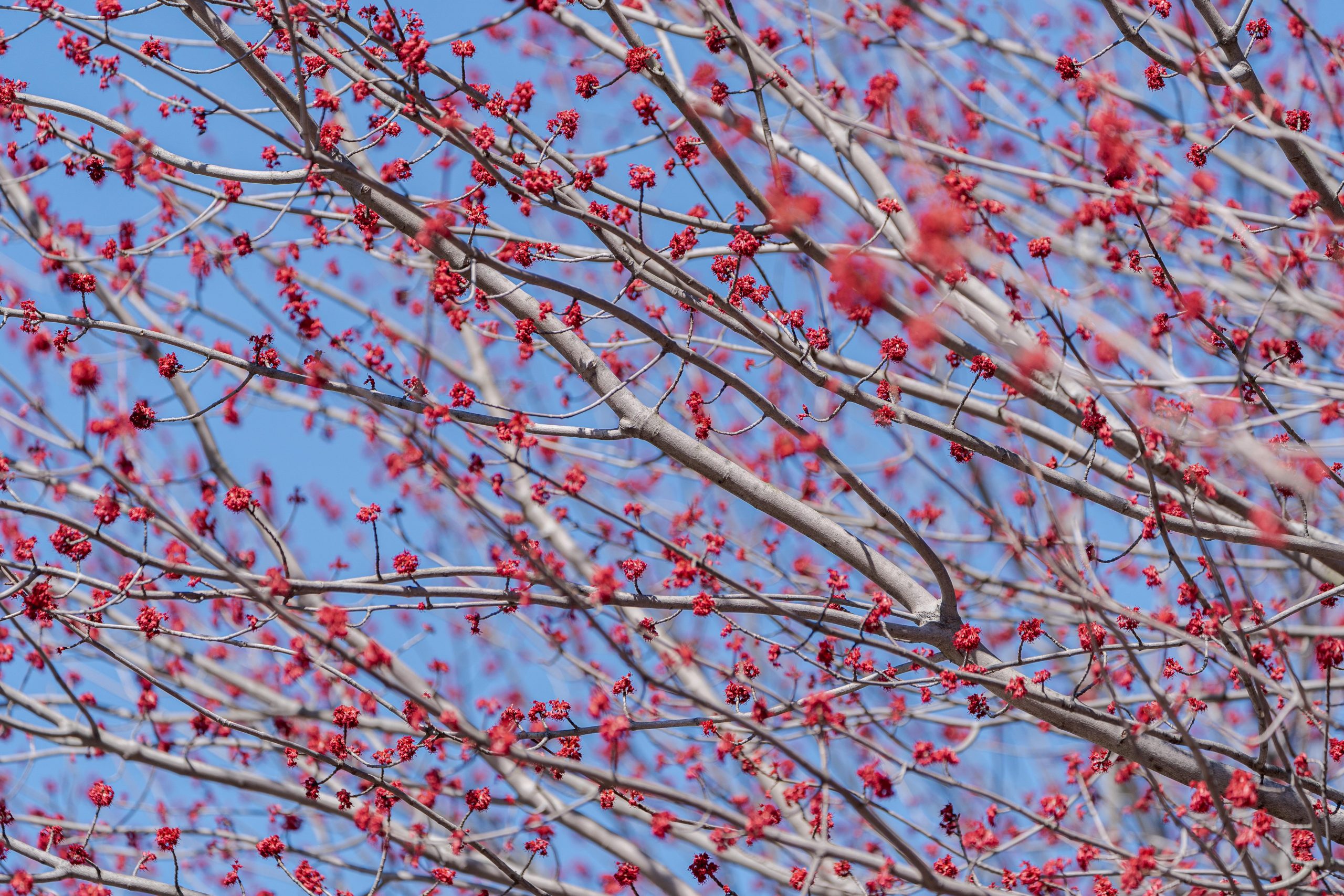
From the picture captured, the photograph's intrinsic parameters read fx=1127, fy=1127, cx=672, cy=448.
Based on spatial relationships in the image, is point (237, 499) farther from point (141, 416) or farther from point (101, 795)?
point (101, 795)

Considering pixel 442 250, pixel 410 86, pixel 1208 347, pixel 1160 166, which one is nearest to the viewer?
pixel 410 86

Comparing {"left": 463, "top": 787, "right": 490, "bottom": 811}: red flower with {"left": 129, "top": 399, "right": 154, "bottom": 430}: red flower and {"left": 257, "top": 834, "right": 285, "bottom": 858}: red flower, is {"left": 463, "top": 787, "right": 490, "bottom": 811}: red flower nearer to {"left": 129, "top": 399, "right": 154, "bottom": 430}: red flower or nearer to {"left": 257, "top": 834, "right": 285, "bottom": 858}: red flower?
{"left": 257, "top": 834, "right": 285, "bottom": 858}: red flower

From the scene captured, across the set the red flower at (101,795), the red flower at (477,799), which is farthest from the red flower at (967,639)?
the red flower at (101,795)

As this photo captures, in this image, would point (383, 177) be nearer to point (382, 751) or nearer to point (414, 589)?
point (414, 589)

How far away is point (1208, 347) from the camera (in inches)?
187

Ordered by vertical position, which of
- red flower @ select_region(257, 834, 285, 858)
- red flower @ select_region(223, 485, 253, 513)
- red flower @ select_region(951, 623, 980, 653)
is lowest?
red flower @ select_region(257, 834, 285, 858)

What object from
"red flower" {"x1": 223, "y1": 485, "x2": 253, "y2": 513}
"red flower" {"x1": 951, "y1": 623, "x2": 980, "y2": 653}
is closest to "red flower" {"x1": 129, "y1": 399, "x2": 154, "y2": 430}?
"red flower" {"x1": 223, "y1": 485, "x2": 253, "y2": 513}

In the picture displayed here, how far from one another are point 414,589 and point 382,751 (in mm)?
710

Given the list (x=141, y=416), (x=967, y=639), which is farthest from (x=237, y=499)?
(x=967, y=639)

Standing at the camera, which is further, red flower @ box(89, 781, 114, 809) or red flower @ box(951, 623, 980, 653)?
red flower @ box(89, 781, 114, 809)

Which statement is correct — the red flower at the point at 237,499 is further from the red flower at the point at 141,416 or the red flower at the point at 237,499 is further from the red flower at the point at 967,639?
the red flower at the point at 967,639

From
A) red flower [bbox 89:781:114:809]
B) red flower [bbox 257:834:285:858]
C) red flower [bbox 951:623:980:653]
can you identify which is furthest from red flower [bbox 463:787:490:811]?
red flower [bbox 951:623:980:653]

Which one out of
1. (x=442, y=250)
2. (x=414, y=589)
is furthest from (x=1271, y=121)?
(x=414, y=589)

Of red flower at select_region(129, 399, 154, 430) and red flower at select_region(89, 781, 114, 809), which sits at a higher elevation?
red flower at select_region(129, 399, 154, 430)
